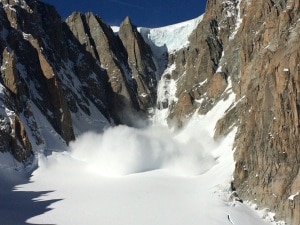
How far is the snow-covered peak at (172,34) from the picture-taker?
118938 millimetres

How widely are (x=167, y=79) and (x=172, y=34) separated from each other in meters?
15.3

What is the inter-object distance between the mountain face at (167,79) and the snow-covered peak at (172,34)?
0.89 feet

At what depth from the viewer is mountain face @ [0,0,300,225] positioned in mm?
51281

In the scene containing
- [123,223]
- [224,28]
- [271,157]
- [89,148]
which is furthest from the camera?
[224,28]

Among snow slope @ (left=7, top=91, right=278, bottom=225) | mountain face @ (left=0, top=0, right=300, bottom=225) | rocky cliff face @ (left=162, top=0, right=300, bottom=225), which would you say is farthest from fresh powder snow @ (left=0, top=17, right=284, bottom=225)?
mountain face @ (left=0, top=0, right=300, bottom=225)

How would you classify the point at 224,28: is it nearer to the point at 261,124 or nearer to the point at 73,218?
the point at 261,124

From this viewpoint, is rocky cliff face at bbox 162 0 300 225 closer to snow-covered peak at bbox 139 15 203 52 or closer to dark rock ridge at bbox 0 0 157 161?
dark rock ridge at bbox 0 0 157 161

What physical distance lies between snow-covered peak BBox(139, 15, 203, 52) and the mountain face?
27 cm

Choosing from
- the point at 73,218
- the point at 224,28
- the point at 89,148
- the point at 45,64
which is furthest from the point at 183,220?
the point at 224,28

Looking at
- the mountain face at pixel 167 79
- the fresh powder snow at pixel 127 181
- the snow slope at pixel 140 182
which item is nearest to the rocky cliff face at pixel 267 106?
the mountain face at pixel 167 79

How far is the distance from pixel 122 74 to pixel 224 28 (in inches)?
811

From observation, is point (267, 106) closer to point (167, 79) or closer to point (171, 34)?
point (167, 79)

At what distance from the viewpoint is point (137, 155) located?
2751 inches

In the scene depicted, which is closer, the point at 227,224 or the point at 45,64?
the point at 227,224
